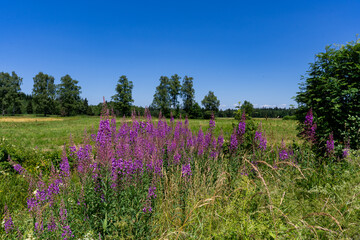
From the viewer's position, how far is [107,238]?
2596mm

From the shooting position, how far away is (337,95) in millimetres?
6820

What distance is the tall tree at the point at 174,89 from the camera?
63263 millimetres

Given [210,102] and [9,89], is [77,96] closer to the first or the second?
[9,89]

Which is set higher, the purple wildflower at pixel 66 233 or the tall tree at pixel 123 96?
the tall tree at pixel 123 96

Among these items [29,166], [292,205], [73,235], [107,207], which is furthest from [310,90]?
[29,166]

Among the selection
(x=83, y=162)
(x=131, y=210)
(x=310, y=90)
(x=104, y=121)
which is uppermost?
(x=310, y=90)

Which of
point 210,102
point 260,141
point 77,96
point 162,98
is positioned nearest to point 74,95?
point 77,96

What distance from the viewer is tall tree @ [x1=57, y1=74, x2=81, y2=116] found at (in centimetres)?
7119

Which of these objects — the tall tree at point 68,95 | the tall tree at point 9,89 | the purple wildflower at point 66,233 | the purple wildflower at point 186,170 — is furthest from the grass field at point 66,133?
the tall tree at point 9,89

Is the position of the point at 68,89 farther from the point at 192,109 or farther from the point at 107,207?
the point at 107,207

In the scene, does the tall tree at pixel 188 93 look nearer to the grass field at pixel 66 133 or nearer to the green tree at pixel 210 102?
the green tree at pixel 210 102

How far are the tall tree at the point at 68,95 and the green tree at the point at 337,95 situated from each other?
7694 cm

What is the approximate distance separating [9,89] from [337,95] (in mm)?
92161

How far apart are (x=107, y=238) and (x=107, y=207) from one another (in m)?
0.39
